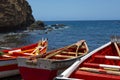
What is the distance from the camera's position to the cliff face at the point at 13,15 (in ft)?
184

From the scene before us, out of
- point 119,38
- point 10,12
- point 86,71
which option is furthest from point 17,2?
point 86,71

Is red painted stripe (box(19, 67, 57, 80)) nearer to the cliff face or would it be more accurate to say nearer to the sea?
the sea

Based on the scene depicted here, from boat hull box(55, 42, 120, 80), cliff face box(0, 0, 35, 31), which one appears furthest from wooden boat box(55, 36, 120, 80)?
cliff face box(0, 0, 35, 31)

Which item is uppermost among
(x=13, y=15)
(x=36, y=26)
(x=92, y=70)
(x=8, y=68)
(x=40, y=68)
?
(x=13, y=15)

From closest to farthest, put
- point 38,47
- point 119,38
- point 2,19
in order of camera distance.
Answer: point 119,38, point 38,47, point 2,19

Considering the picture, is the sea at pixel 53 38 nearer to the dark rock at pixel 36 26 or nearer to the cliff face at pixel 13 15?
the cliff face at pixel 13 15

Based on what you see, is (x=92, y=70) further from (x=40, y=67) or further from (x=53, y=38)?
(x=53, y=38)

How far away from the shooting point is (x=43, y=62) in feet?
35.0

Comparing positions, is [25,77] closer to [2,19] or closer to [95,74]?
[95,74]

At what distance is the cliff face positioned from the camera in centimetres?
5603

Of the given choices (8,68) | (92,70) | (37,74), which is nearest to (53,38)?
(8,68)

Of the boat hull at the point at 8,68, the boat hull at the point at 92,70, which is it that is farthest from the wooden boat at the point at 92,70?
the boat hull at the point at 8,68

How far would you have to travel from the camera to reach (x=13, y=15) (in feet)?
196

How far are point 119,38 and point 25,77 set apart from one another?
4.45m
